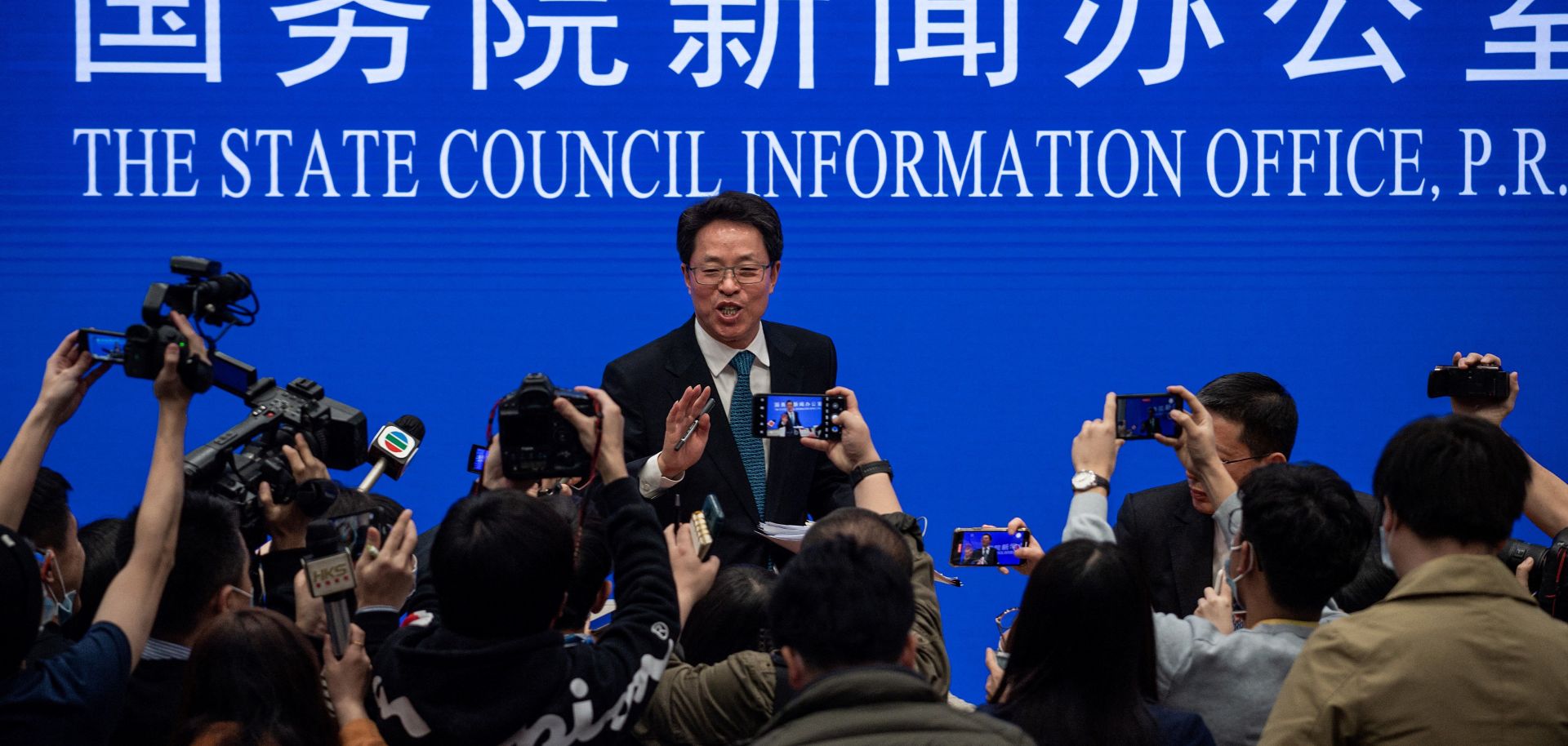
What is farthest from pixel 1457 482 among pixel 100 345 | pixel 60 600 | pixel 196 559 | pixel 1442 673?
pixel 60 600

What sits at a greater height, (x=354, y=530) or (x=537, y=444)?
(x=537, y=444)

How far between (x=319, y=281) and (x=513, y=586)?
242 centimetres

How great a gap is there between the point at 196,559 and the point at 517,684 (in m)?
0.54

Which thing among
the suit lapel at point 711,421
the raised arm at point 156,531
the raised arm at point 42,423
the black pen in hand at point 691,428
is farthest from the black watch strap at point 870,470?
the raised arm at point 42,423

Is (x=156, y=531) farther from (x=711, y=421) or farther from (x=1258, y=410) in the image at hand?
(x=1258, y=410)

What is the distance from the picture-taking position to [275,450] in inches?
95.4

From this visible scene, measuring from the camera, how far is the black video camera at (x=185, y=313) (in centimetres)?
197

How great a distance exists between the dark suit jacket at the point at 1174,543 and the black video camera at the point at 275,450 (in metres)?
1.48

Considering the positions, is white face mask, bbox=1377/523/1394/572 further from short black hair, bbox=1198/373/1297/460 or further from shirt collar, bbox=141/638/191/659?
shirt collar, bbox=141/638/191/659

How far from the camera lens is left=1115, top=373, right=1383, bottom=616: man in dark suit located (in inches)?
112

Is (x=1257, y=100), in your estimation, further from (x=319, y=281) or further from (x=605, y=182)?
(x=319, y=281)

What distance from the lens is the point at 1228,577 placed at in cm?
216

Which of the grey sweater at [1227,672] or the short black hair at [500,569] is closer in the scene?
the short black hair at [500,569]

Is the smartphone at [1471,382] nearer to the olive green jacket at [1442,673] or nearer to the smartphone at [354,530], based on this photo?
the olive green jacket at [1442,673]
